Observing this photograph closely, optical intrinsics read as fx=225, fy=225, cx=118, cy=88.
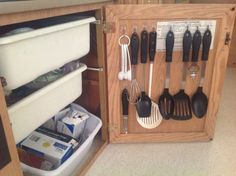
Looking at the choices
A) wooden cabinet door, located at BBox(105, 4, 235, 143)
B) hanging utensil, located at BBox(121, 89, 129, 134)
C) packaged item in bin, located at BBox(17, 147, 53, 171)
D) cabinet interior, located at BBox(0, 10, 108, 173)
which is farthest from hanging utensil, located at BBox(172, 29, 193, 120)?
packaged item in bin, located at BBox(17, 147, 53, 171)

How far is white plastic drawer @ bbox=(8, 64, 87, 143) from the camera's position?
2.25 ft

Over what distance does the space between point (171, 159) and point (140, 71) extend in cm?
46

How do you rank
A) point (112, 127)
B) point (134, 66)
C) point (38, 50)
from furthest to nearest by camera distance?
point (112, 127)
point (134, 66)
point (38, 50)

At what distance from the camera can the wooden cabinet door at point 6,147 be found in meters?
0.52

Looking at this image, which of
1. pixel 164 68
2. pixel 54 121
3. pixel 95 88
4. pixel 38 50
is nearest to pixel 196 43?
pixel 164 68

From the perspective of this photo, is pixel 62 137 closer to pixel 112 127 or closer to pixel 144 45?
pixel 112 127

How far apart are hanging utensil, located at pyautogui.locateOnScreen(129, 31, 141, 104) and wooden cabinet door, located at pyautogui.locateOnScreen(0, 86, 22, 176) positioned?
23.1 inches

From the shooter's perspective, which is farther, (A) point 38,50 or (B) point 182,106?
(B) point 182,106

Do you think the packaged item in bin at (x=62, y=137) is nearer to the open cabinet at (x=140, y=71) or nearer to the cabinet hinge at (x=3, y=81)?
the open cabinet at (x=140, y=71)

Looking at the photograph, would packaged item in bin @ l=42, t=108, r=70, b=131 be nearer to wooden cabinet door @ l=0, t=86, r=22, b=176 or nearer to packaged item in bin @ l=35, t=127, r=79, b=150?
packaged item in bin @ l=35, t=127, r=79, b=150

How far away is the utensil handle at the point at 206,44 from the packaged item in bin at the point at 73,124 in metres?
0.61

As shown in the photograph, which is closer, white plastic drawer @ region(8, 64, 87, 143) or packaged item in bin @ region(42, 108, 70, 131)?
white plastic drawer @ region(8, 64, 87, 143)

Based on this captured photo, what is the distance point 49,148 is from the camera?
3.06 feet

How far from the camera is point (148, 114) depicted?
3.60ft
